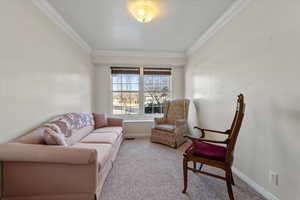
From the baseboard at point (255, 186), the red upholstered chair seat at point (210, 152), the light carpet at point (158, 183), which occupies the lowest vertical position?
the light carpet at point (158, 183)

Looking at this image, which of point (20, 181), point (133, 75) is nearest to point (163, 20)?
point (133, 75)

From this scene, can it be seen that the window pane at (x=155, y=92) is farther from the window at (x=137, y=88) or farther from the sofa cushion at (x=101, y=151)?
the sofa cushion at (x=101, y=151)

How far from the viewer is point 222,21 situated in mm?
2650

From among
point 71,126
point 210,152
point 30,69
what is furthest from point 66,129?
point 210,152

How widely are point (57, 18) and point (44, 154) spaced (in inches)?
88.6

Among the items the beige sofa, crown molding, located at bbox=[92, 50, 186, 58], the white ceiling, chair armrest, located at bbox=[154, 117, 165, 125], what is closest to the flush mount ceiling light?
the white ceiling

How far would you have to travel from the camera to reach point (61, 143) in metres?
1.76

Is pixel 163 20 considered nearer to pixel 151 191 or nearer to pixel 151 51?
pixel 151 51

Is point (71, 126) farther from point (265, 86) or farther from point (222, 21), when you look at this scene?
point (222, 21)

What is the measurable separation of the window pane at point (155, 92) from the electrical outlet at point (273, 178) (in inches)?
136

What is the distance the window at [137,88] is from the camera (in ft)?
15.9

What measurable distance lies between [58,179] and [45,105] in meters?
1.26

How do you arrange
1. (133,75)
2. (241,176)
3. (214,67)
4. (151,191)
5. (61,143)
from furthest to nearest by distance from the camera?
(133,75) < (214,67) < (241,176) < (151,191) < (61,143)


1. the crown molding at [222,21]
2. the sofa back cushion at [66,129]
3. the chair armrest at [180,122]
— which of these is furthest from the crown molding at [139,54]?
the sofa back cushion at [66,129]
